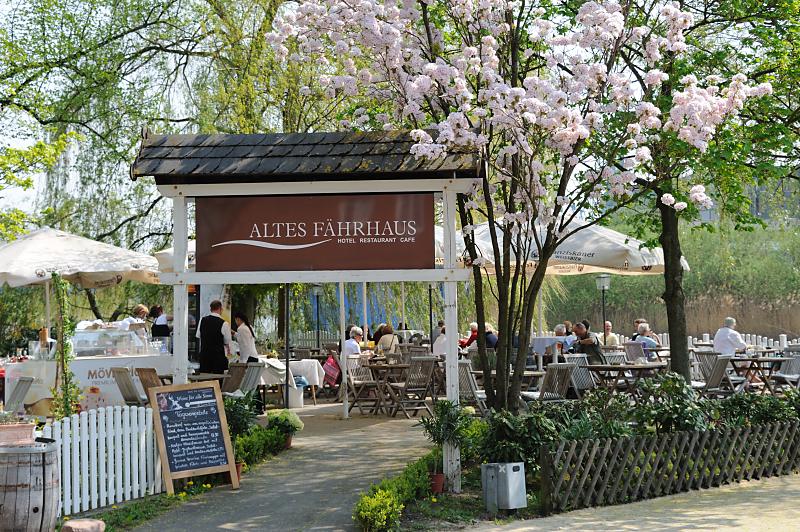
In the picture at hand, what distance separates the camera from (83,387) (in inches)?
536

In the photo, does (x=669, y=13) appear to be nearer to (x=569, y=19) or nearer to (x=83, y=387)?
(x=569, y=19)

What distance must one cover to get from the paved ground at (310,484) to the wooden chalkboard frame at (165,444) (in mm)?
199

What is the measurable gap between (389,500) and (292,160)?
10.8 feet

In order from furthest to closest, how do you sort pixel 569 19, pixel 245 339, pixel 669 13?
pixel 245 339
pixel 569 19
pixel 669 13

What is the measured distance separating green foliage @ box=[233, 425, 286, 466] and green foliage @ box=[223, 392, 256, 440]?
90 millimetres

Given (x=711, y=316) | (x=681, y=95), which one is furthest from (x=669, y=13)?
(x=711, y=316)

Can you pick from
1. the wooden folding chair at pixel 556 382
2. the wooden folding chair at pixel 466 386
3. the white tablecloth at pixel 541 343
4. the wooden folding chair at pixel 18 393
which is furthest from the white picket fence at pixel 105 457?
the white tablecloth at pixel 541 343

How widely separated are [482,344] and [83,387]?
20.4ft

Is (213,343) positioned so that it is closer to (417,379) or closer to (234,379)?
(234,379)

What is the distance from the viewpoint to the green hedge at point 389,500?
23.0ft

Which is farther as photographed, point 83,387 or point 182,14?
point 182,14

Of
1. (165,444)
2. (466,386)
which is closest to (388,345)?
(466,386)

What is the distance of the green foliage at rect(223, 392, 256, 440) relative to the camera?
970cm

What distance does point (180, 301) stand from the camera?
8883 millimetres
